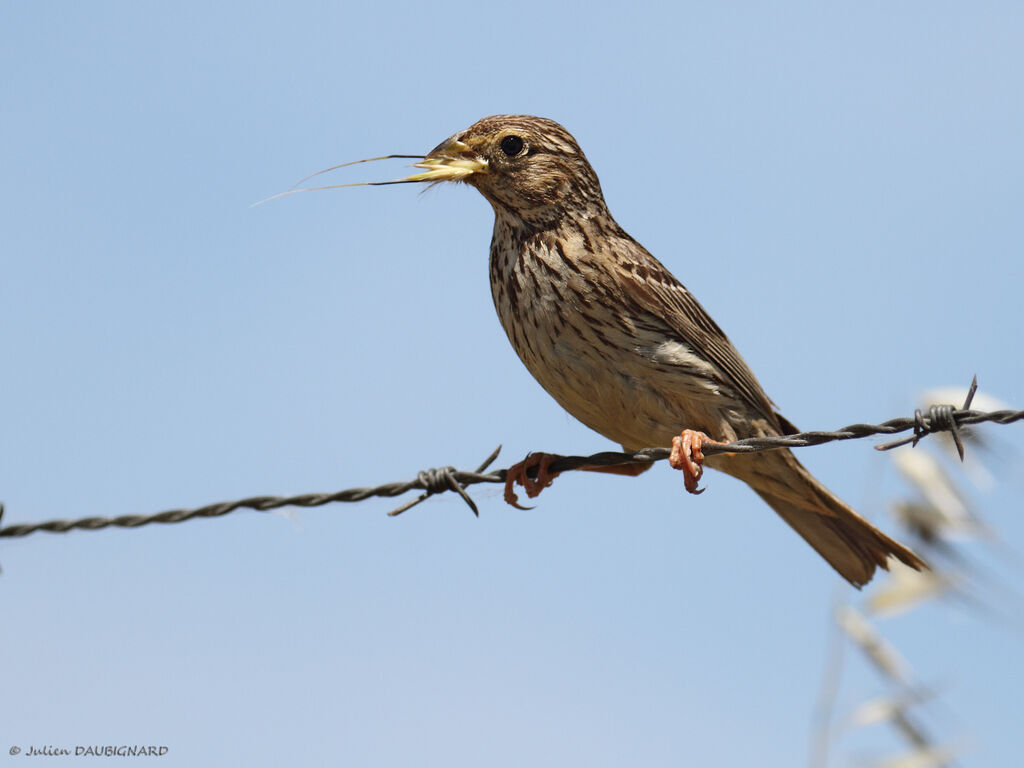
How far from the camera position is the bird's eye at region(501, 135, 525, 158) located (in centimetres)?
620

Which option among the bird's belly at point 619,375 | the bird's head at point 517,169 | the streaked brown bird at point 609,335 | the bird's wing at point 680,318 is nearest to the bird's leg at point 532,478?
the streaked brown bird at point 609,335

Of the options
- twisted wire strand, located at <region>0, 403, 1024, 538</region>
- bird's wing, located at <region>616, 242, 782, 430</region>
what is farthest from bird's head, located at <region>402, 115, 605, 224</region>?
twisted wire strand, located at <region>0, 403, 1024, 538</region>

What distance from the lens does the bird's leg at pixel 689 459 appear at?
527 centimetres

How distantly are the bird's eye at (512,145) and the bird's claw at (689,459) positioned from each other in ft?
5.62

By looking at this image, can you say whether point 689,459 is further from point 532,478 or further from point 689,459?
point 532,478

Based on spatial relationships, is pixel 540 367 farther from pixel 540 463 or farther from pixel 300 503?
pixel 300 503

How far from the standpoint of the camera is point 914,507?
5.89 meters

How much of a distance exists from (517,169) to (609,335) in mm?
1121

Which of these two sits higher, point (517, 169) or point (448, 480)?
point (517, 169)

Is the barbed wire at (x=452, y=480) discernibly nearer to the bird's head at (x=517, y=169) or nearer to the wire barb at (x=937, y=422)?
the wire barb at (x=937, y=422)

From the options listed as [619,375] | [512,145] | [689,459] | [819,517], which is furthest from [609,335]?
[819,517]

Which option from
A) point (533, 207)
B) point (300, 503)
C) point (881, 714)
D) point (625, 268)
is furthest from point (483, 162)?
point (881, 714)

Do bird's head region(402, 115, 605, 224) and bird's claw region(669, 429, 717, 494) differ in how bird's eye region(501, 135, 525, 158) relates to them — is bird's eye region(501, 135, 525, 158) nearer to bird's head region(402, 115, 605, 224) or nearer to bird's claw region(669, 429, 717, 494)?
bird's head region(402, 115, 605, 224)

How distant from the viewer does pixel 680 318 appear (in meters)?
5.74
